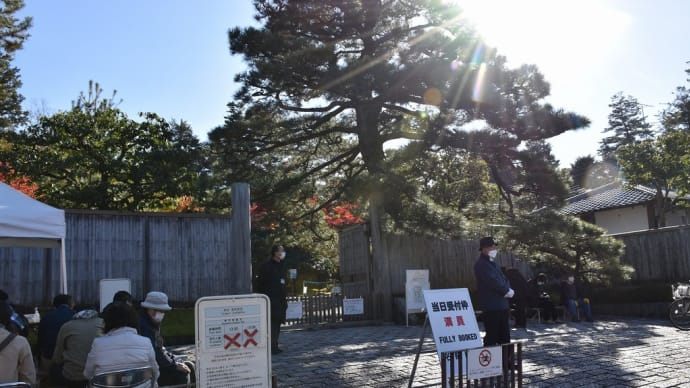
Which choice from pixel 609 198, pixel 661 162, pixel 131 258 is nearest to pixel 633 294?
pixel 661 162

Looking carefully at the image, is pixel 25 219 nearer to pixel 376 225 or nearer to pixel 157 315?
pixel 157 315

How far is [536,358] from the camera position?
8719 mm

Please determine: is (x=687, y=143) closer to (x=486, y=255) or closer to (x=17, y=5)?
(x=486, y=255)

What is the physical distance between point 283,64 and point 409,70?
3168 mm

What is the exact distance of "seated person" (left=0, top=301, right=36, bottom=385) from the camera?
436cm

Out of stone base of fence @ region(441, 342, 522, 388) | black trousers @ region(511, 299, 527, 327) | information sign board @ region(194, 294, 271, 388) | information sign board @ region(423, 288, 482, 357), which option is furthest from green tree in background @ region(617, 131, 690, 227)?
information sign board @ region(194, 294, 271, 388)

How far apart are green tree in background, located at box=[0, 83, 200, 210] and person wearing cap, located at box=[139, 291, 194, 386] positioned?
1074cm

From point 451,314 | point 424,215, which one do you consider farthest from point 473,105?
point 451,314

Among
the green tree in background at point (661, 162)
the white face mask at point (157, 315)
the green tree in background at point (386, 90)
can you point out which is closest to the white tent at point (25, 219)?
the white face mask at point (157, 315)

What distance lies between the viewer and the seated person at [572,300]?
15320 mm

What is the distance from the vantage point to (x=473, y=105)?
14.3m

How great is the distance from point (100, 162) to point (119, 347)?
1412cm

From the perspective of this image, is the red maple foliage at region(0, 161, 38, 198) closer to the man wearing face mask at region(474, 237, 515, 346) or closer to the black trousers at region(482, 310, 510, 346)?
the man wearing face mask at region(474, 237, 515, 346)

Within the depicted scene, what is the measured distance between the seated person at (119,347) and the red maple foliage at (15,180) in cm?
Result: 1547
